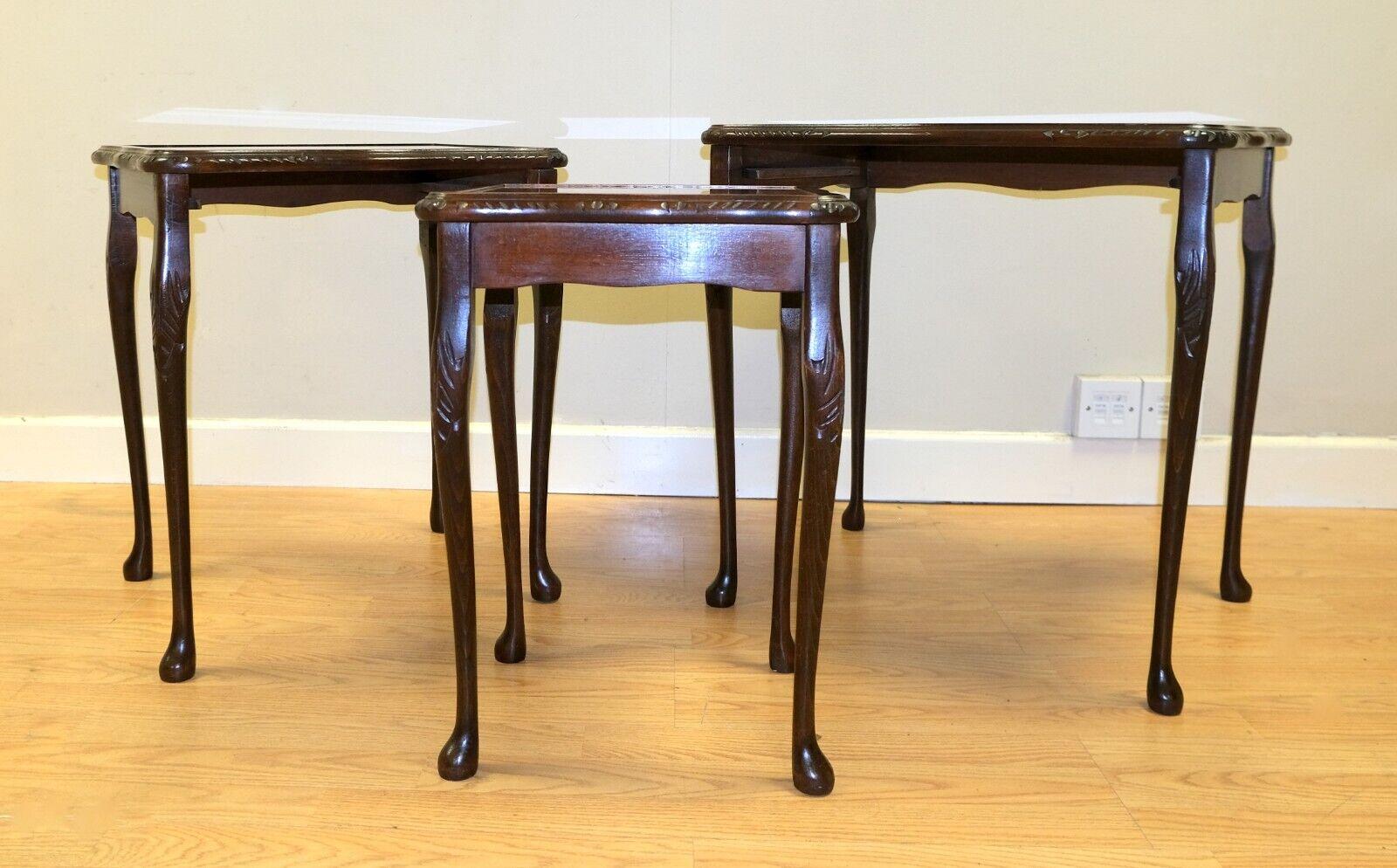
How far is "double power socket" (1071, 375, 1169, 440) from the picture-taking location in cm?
206

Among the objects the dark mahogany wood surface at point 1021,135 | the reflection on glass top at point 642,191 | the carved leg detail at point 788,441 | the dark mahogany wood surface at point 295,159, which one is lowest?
the carved leg detail at point 788,441

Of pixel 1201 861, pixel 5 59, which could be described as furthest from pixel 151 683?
pixel 5 59

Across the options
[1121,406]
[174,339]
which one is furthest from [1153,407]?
[174,339]

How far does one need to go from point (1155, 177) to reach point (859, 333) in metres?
0.61

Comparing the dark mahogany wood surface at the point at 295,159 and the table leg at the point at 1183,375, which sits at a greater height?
the dark mahogany wood surface at the point at 295,159

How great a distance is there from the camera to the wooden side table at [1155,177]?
1.23 metres

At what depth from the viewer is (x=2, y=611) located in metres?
1.56

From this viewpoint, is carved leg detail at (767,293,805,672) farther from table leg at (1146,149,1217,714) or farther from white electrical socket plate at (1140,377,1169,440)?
white electrical socket plate at (1140,377,1169,440)

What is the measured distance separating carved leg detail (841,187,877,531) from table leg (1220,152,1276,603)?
506 mm

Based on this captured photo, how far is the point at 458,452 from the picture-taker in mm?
1076

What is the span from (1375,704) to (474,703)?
3.07 ft

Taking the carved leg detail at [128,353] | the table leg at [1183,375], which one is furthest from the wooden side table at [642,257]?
the carved leg detail at [128,353]

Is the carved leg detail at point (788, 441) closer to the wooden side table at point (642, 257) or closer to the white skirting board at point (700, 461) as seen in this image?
the wooden side table at point (642, 257)

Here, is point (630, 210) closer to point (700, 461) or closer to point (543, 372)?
point (543, 372)
